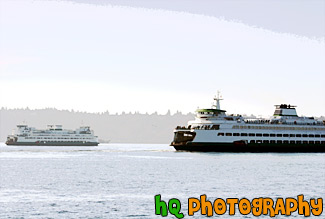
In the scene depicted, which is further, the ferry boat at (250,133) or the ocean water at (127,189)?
the ferry boat at (250,133)

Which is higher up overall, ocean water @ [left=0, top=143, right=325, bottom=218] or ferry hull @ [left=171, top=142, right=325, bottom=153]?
ferry hull @ [left=171, top=142, right=325, bottom=153]

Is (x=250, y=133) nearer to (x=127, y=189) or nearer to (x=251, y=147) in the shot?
(x=251, y=147)

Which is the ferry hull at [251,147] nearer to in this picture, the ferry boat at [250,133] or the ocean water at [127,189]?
the ferry boat at [250,133]

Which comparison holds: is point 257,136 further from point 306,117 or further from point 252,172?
point 252,172

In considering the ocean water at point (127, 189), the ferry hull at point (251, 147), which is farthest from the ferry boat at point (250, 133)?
the ocean water at point (127, 189)

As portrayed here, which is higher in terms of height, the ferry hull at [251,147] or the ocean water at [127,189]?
the ferry hull at [251,147]

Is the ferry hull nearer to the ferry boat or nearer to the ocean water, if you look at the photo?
the ferry boat

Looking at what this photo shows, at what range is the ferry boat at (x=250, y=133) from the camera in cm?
12011

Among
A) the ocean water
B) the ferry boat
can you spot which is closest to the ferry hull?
the ferry boat

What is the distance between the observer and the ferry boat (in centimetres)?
12011

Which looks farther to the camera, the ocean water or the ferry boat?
the ferry boat

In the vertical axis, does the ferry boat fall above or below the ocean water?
above

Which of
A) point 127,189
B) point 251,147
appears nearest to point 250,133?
point 251,147

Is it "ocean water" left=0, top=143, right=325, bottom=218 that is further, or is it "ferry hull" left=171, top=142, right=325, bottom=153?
"ferry hull" left=171, top=142, right=325, bottom=153
